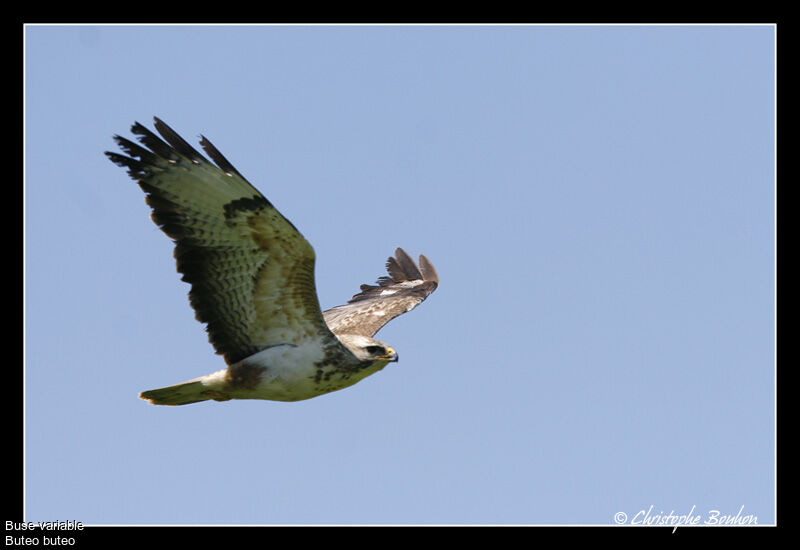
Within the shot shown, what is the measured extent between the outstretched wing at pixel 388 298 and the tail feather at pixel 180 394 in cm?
229

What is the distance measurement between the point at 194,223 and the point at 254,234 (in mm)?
485

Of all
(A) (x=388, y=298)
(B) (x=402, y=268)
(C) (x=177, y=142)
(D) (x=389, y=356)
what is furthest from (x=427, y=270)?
(C) (x=177, y=142)

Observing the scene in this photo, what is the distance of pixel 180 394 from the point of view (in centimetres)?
822

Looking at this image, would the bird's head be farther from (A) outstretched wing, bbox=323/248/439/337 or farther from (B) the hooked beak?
(A) outstretched wing, bbox=323/248/439/337

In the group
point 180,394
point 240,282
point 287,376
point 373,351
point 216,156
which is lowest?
point 180,394

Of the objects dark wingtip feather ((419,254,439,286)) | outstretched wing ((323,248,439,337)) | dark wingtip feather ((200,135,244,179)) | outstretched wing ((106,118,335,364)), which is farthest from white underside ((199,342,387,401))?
dark wingtip feather ((419,254,439,286))

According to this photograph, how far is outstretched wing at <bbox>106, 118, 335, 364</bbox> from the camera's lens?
25.0ft

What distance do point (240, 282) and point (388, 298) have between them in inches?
151

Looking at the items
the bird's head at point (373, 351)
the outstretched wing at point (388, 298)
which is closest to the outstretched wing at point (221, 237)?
the bird's head at point (373, 351)

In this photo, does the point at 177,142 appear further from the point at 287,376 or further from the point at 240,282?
the point at 287,376

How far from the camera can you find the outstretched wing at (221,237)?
7613mm

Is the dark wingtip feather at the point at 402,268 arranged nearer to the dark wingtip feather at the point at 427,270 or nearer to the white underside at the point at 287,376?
the dark wingtip feather at the point at 427,270

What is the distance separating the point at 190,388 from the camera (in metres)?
8.16

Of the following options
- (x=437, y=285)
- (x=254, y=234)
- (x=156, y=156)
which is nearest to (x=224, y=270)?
(x=254, y=234)
